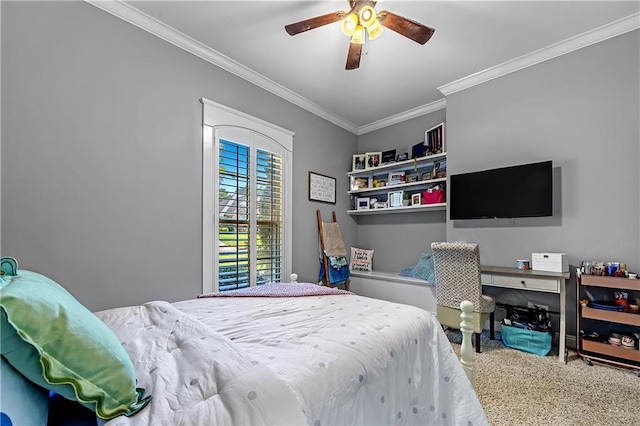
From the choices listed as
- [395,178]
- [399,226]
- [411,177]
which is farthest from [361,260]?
[411,177]

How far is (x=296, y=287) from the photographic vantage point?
6.67 feet

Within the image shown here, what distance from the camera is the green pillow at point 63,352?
23.0 inches

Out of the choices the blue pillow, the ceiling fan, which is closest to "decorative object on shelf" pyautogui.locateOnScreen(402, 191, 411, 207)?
the blue pillow

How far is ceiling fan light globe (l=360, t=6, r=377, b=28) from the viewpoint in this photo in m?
1.92

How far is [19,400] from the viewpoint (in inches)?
22.2

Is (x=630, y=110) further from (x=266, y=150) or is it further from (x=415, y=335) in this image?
(x=266, y=150)

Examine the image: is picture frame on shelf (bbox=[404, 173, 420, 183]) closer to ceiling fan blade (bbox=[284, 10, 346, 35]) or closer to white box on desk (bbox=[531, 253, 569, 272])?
white box on desk (bbox=[531, 253, 569, 272])

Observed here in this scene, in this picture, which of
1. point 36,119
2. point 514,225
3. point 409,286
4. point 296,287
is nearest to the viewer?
point 36,119

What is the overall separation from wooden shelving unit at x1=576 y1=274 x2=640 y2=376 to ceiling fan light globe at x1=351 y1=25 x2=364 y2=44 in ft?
8.51

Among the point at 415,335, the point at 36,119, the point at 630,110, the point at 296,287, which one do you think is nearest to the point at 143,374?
the point at 415,335

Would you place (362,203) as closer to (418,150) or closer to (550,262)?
(418,150)

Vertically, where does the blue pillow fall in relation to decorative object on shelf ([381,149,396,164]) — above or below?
below

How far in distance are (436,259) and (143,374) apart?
8.24ft

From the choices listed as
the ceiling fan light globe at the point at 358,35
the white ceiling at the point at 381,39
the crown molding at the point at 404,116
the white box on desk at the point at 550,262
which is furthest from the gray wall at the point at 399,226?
the ceiling fan light globe at the point at 358,35
